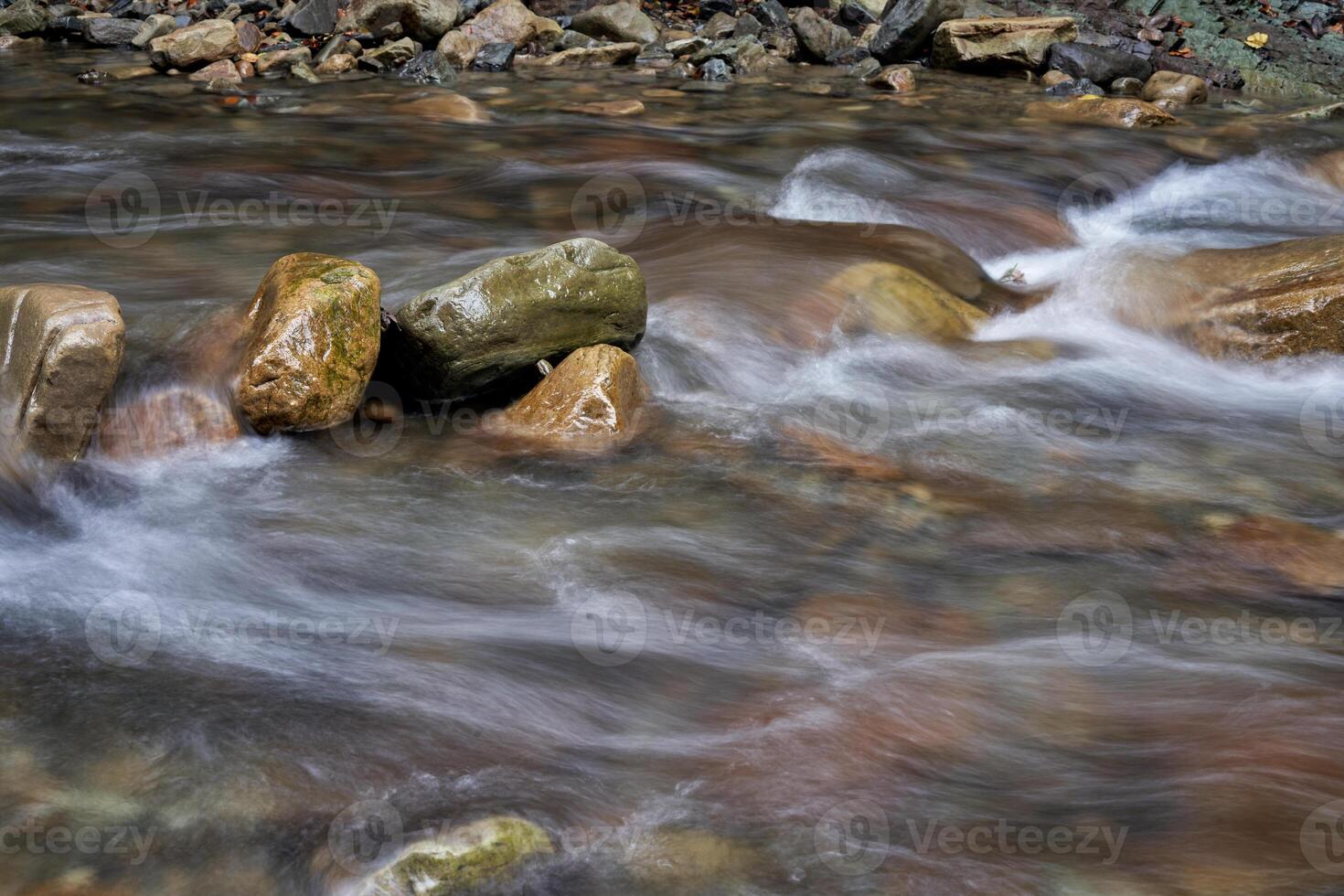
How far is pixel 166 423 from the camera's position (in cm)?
502

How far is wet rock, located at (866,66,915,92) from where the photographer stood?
1276 centimetres

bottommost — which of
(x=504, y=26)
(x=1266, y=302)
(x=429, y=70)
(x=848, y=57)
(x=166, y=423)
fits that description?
(x=166, y=423)

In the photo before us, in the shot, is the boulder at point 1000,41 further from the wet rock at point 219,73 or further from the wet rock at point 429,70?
the wet rock at point 219,73

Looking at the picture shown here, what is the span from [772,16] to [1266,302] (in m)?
9.93

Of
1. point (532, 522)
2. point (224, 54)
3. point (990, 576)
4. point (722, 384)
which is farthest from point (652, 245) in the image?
point (224, 54)

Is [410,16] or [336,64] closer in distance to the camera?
[336,64]

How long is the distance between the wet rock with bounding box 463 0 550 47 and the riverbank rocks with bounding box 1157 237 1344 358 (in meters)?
9.52

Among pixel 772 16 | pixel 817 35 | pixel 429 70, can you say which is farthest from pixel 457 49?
pixel 817 35

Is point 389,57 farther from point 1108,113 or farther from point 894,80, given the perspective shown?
point 1108,113

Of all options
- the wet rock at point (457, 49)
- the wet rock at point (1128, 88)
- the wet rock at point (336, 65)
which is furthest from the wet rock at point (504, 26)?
the wet rock at point (1128, 88)

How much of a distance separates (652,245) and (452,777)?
15.4ft

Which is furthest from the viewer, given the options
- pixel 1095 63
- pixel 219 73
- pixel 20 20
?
pixel 20 20

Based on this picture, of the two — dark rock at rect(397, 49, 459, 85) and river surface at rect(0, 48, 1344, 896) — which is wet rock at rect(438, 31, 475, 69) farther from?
river surface at rect(0, 48, 1344, 896)

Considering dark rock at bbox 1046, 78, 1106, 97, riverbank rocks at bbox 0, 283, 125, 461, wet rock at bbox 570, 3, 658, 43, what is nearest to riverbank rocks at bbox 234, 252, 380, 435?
riverbank rocks at bbox 0, 283, 125, 461
